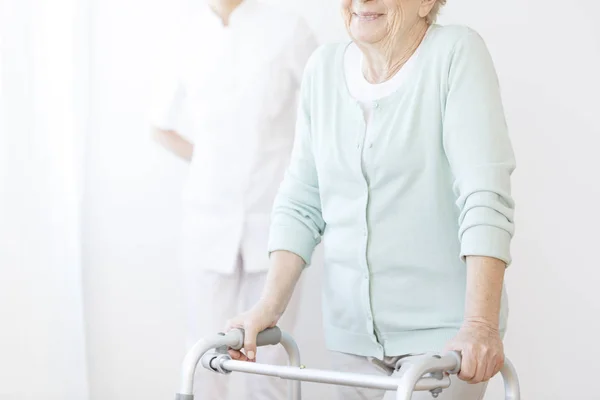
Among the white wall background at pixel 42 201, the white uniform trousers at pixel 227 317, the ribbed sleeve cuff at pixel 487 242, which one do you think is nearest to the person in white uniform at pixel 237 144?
the white uniform trousers at pixel 227 317

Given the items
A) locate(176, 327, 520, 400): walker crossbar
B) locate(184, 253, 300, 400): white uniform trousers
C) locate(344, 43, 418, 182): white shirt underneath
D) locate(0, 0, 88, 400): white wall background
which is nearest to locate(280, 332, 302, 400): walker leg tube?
locate(176, 327, 520, 400): walker crossbar

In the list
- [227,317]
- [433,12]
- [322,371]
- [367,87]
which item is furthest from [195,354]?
[227,317]

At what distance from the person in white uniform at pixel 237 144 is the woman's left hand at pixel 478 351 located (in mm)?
1144

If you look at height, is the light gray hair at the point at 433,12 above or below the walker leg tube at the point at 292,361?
above

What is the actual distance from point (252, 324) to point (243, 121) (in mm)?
999

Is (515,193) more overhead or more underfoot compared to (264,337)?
more overhead

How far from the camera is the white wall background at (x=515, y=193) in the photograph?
2.34m

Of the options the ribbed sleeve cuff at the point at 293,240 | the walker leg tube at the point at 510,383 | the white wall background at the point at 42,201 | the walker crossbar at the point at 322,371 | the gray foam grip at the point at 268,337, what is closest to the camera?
the walker crossbar at the point at 322,371

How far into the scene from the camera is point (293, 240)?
67.5 inches

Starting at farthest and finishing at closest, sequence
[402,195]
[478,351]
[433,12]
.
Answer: [433,12], [402,195], [478,351]

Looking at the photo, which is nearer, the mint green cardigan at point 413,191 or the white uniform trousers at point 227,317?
the mint green cardigan at point 413,191

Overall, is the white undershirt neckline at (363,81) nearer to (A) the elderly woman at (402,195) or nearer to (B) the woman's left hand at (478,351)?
(A) the elderly woman at (402,195)

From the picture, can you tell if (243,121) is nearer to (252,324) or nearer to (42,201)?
(42,201)

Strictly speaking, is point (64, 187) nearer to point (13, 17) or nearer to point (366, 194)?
point (13, 17)
